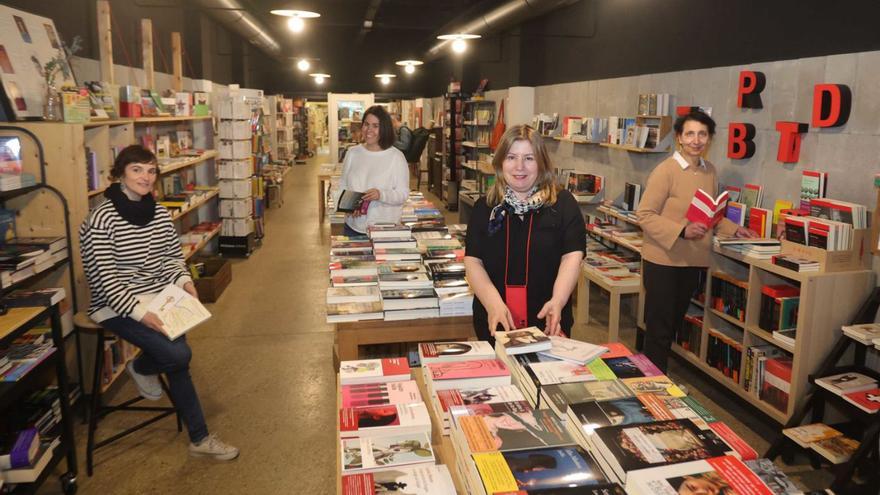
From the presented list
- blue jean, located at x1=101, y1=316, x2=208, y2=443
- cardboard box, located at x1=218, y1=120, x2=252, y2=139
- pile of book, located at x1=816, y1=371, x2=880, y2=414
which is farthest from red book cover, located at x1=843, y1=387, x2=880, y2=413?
cardboard box, located at x1=218, y1=120, x2=252, y2=139

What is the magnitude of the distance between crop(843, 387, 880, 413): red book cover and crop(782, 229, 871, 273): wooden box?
2.16 ft

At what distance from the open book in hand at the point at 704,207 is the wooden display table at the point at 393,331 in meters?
1.55

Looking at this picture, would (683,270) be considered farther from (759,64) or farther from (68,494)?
(68,494)

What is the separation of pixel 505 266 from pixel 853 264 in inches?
87.2

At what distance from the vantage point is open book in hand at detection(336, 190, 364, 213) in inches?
171

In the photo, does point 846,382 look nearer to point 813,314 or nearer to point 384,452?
point 813,314

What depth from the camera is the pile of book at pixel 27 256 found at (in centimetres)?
298

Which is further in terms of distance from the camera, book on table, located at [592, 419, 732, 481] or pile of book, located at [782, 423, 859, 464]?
pile of book, located at [782, 423, 859, 464]

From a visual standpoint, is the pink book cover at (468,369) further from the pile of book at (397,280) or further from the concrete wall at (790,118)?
the concrete wall at (790,118)

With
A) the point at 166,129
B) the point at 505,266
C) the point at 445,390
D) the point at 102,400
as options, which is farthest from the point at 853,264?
the point at 166,129

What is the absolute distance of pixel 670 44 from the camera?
5.68 m

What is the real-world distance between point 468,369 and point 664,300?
91.4 inches

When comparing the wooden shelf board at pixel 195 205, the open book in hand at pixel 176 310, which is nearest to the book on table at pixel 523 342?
the open book in hand at pixel 176 310

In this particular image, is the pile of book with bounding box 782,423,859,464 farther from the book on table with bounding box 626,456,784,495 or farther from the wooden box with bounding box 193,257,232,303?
the wooden box with bounding box 193,257,232,303
